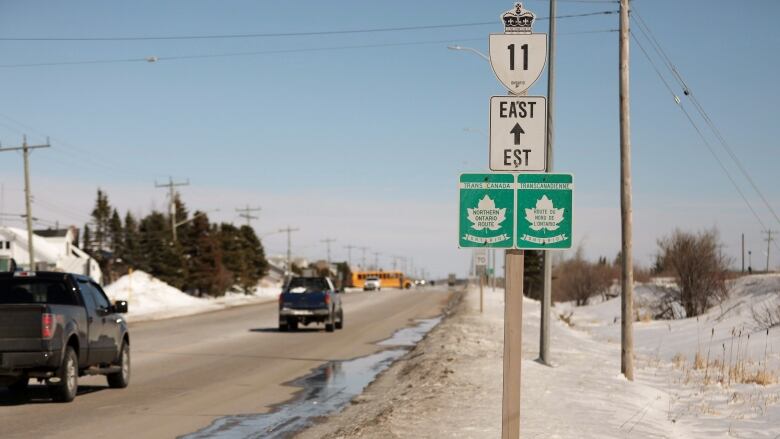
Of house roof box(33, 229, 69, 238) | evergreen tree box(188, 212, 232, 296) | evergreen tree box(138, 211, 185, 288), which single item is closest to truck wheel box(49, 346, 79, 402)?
evergreen tree box(188, 212, 232, 296)

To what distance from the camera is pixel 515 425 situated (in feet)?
25.0

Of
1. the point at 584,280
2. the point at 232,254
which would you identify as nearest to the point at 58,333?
the point at 232,254

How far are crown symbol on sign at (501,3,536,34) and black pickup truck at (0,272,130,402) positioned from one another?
9.37 meters

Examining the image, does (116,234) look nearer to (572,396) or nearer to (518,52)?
(572,396)

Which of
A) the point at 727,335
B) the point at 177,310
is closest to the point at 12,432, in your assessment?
the point at 727,335

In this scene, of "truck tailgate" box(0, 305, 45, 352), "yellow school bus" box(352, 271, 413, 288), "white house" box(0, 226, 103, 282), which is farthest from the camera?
"yellow school bus" box(352, 271, 413, 288)

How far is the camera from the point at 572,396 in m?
14.9

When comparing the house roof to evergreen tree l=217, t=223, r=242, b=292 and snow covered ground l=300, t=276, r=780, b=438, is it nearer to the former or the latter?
evergreen tree l=217, t=223, r=242, b=292

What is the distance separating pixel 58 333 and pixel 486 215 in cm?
934

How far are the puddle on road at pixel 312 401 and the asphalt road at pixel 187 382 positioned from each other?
31cm

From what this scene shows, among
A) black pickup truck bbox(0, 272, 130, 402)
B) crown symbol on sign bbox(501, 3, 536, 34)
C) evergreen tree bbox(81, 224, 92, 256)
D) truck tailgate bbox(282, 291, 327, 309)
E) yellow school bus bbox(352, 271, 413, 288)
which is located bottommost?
yellow school bus bbox(352, 271, 413, 288)

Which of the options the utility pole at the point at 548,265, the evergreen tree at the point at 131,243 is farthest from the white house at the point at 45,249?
the utility pole at the point at 548,265

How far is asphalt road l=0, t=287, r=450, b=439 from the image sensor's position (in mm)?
13133

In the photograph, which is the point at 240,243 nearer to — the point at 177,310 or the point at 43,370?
the point at 177,310
